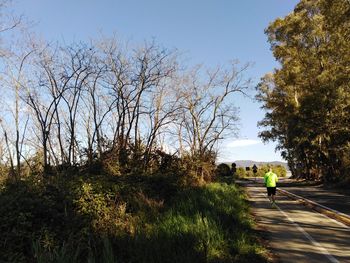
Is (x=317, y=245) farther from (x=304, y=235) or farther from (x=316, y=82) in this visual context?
(x=316, y=82)

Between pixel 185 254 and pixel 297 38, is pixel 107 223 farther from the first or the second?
pixel 297 38

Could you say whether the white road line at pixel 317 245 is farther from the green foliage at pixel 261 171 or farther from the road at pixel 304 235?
the green foliage at pixel 261 171

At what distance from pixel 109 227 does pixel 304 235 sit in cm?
571

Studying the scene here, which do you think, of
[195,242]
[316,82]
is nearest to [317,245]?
A: [195,242]

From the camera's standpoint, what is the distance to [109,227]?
42.4ft

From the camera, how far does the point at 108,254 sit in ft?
21.8

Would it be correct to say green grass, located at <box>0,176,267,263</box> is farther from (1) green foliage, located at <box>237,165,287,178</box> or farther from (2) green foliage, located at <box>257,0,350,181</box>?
(1) green foliage, located at <box>237,165,287,178</box>

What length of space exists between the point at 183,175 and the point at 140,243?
18.8 metres

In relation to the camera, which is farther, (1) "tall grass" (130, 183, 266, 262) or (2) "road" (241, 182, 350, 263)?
(2) "road" (241, 182, 350, 263)

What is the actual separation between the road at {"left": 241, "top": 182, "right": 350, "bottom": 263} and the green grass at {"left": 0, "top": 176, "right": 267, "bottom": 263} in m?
0.73

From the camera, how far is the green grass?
8438 millimetres

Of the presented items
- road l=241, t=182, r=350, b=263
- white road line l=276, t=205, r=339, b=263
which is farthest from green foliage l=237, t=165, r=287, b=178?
white road line l=276, t=205, r=339, b=263

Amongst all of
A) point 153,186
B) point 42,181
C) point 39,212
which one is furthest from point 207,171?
point 39,212

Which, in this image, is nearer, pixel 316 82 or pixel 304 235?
pixel 304 235
